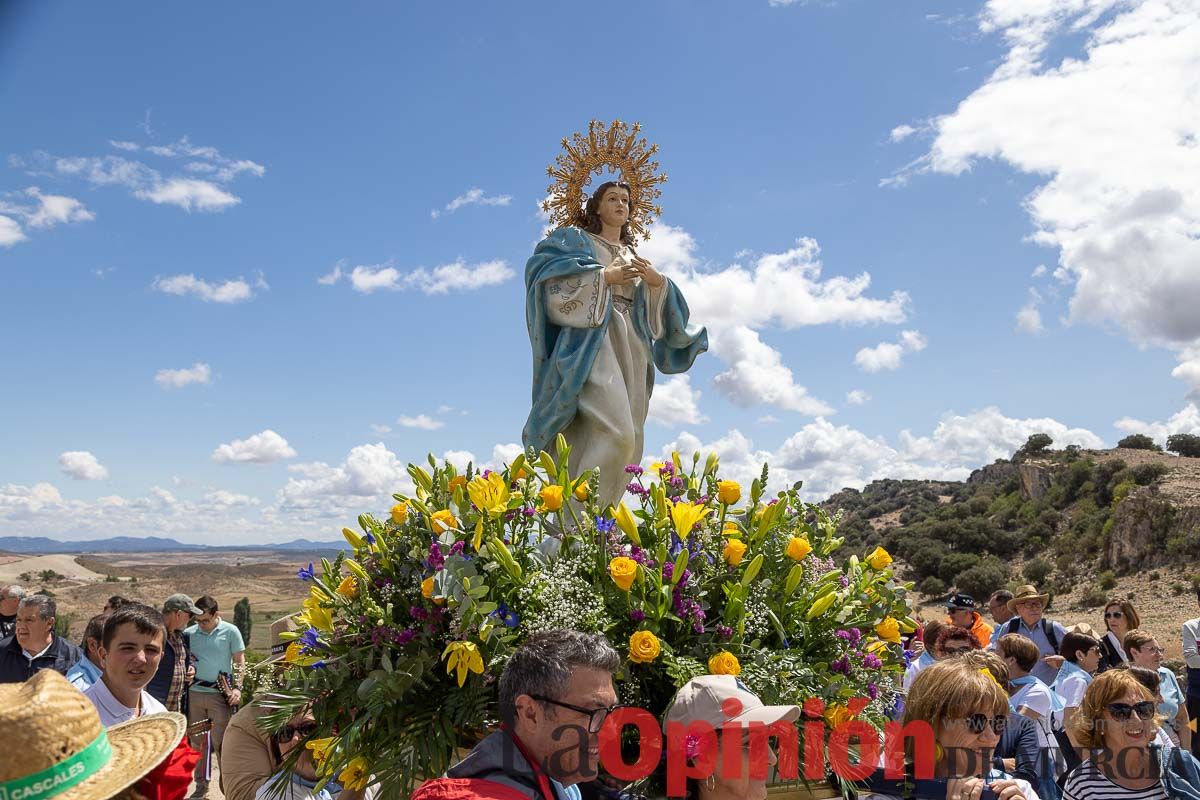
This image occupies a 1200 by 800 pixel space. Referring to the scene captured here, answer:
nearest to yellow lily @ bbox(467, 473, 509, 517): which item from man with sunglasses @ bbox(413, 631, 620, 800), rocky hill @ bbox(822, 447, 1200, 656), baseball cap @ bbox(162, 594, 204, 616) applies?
man with sunglasses @ bbox(413, 631, 620, 800)

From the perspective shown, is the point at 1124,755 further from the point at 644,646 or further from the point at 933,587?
the point at 933,587

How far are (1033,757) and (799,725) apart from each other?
5.71ft

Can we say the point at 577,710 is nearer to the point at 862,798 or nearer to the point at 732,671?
the point at 732,671

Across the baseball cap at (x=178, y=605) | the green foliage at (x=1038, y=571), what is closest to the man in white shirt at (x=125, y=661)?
the baseball cap at (x=178, y=605)

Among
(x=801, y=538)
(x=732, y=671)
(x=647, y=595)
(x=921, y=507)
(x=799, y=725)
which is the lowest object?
(x=799, y=725)

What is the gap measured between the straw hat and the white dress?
4075mm

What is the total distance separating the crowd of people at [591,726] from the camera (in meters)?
1.87

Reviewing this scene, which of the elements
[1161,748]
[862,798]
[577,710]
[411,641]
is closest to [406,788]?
[411,641]

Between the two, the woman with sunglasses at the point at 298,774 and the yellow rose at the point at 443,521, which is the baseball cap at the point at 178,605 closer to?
the woman with sunglasses at the point at 298,774

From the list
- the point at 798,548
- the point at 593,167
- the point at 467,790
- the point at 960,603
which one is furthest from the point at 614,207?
the point at 467,790

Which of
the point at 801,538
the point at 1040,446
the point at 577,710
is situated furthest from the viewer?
the point at 1040,446

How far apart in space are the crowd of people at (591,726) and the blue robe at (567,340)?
2.47m

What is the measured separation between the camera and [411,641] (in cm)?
301

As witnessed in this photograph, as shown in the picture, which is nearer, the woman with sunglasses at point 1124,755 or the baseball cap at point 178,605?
the woman with sunglasses at point 1124,755
